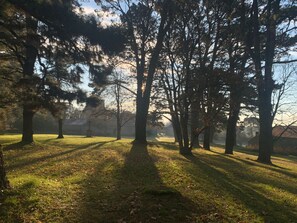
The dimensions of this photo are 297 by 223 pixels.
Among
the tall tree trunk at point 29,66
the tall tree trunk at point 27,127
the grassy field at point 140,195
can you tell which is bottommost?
the grassy field at point 140,195

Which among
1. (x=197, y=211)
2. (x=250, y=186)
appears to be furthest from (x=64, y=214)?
(x=250, y=186)

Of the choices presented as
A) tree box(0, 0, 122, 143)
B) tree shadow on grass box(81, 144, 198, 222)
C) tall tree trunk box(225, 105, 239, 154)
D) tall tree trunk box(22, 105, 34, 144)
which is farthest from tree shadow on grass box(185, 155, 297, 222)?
tall tree trunk box(22, 105, 34, 144)

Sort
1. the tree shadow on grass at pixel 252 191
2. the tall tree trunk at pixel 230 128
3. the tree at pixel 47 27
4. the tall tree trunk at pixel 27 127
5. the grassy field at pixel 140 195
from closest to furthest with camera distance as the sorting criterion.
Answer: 1. the grassy field at pixel 140 195
2. the tree shadow on grass at pixel 252 191
3. the tree at pixel 47 27
4. the tall tree trunk at pixel 27 127
5. the tall tree trunk at pixel 230 128

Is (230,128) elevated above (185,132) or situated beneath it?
elevated above

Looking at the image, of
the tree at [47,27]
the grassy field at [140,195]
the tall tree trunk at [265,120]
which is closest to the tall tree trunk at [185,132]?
the grassy field at [140,195]

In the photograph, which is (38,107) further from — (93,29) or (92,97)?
(93,29)

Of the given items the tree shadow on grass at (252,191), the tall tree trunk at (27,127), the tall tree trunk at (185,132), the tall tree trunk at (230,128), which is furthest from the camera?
the tall tree trunk at (230,128)

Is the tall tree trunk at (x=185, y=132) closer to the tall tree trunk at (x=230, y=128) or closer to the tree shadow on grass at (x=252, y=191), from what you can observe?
the tree shadow on grass at (x=252, y=191)

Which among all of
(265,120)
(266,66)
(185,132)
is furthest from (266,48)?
(185,132)

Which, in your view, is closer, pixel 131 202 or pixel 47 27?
pixel 131 202

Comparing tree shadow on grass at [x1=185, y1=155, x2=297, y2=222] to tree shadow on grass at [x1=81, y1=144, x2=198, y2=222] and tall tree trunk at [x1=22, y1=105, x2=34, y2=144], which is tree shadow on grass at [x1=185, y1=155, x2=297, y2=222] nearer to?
tree shadow on grass at [x1=81, y1=144, x2=198, y2=222]

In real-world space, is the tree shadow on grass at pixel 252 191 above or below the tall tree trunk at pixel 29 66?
below

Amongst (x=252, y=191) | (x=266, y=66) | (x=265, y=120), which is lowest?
(x=252, y=191)

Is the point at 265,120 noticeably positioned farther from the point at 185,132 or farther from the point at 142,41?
the point at 142,41
